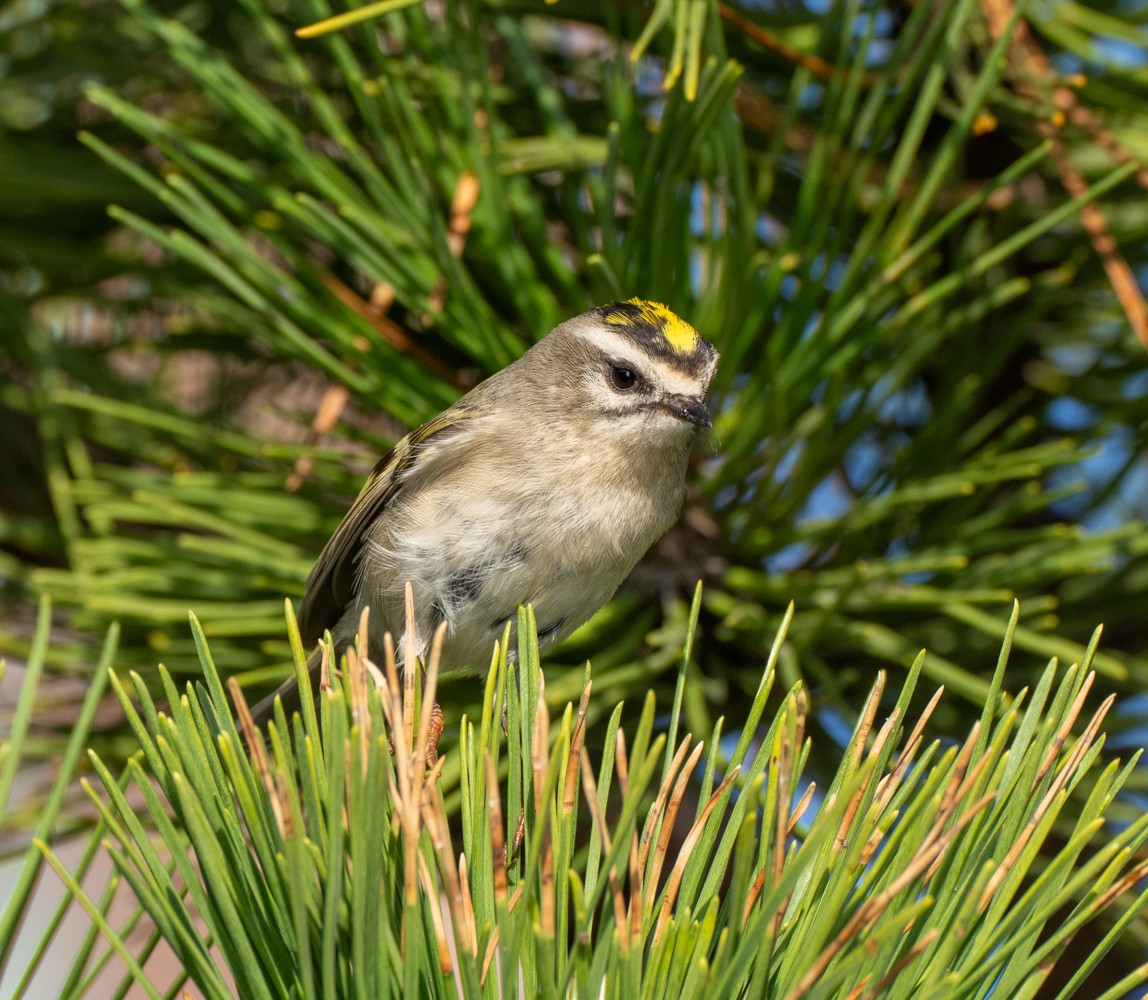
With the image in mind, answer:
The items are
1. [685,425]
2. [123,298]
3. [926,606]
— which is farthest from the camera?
[123,298]

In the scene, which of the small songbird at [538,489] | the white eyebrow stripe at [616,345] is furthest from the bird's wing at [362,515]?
the white eyebrow stripe at [616,345]

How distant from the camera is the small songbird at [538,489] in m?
1.89

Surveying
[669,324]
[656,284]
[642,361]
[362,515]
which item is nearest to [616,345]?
[642,361]

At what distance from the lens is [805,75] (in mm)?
1761

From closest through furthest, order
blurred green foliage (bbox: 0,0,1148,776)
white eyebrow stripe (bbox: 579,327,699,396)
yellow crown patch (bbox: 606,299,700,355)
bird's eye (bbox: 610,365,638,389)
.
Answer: blurred green foliage (bbox: 0,0,1148,776) < yellow crown patch (bbox: 606,299,700,355) < white eyebrow stripe (bbox: 579,327,699,396) < bird's eye (bbox: 610,365,638,389)

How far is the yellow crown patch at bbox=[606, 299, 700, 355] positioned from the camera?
1.81 meters

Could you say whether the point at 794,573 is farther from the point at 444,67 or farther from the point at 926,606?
the point at 444,67

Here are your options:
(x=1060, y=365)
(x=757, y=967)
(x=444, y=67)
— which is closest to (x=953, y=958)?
(x=757, y=967)

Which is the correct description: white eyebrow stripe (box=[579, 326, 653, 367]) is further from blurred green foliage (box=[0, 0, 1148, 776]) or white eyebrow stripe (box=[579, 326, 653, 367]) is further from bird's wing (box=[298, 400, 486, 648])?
bird's wing (box=[298, 400, 486, 648])

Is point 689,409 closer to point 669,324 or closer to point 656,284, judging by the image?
point 669,324

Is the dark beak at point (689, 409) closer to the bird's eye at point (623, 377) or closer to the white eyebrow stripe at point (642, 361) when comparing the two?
the white eyebrow stripe at point (642, 361)

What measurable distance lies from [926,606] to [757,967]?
886mm

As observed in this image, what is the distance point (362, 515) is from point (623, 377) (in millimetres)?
517

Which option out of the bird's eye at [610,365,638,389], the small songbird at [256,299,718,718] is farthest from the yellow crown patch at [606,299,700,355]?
the bird's eye at [610,365,638,389]
